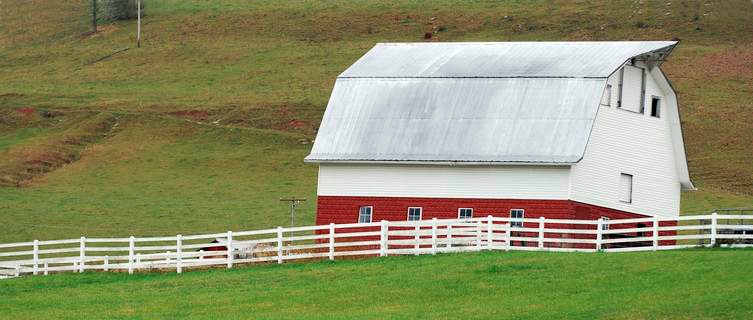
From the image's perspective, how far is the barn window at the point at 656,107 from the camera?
53188 mm

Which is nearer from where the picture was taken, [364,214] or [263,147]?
[364,214]

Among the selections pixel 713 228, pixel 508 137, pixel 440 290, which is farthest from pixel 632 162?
pixel 440 290

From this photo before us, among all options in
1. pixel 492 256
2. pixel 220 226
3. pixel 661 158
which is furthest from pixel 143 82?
pixel 492 256

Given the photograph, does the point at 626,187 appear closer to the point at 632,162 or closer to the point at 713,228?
the point at 632,162

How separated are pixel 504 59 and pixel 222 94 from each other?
177ft

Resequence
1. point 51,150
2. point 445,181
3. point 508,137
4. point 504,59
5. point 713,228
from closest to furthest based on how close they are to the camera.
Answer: point 713,228, point 508,137, point 445,181, point 504,59, point 51,150

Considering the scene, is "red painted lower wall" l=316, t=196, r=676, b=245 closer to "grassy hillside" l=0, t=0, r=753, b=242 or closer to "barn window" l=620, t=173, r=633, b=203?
"barn window" l=620, t=173, r=633, b=203

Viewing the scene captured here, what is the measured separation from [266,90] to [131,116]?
12.1 meters

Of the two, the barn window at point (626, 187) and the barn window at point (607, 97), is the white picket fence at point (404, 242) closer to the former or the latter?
the barn window at point (626, 187)

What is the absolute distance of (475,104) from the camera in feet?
169

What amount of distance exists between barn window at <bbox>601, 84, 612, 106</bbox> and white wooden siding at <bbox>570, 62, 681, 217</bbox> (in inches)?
6.1

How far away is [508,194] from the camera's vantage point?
49812 millimetres

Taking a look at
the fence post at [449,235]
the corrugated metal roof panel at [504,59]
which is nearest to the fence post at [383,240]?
the fence post at [449,235]

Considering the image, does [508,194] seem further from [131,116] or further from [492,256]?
[131,116]
